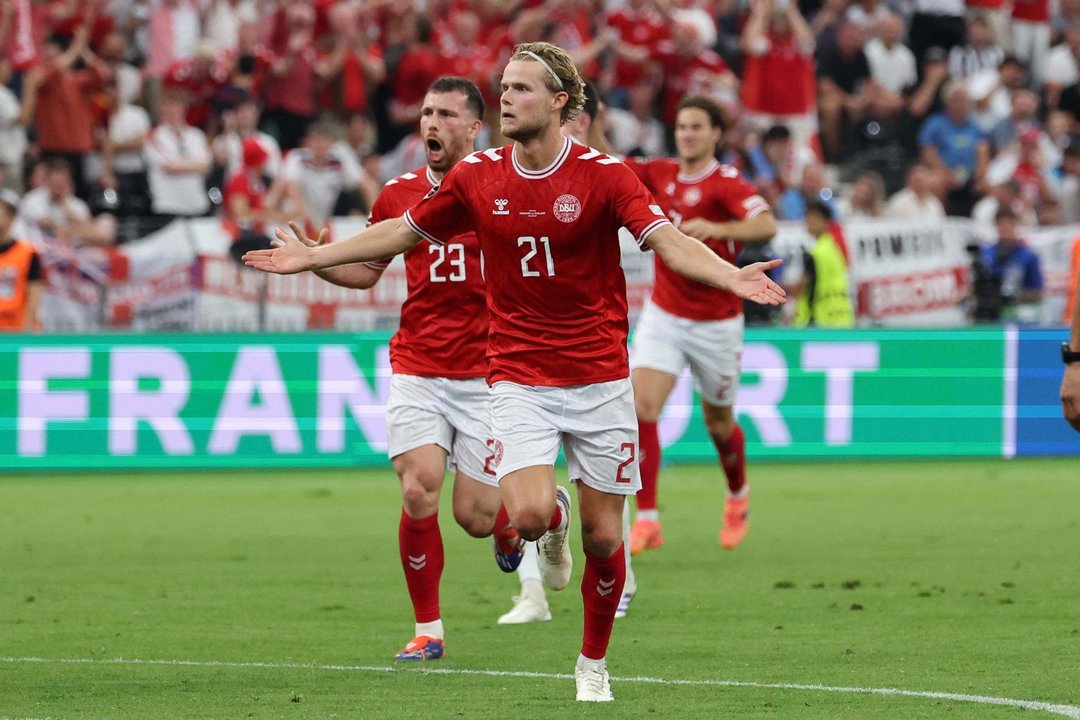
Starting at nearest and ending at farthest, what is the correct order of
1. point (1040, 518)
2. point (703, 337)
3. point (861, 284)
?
point (703, 337) < point (1040, 518) < point (861, 284)

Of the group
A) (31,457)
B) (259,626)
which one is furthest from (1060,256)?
(259,626)

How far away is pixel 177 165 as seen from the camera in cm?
1947

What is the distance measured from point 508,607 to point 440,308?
2040 mm

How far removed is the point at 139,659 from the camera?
801 centimetres

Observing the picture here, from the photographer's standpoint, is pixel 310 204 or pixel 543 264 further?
pixel 310 204

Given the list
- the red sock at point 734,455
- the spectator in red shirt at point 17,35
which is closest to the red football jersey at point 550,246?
the red sock at point 734,455

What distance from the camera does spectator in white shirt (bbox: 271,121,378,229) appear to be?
19.4 m

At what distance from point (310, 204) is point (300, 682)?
12.5 meters

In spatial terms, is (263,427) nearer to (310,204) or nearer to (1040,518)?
(310,204)

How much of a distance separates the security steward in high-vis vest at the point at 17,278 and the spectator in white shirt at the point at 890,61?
1174 centimetres

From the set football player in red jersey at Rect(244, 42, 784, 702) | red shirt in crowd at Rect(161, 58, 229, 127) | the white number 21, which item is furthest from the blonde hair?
red shirt in crowd at Rect(161, 58, 229, 127)

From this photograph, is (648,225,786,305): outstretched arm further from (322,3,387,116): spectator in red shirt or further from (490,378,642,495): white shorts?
(322,3,387,116): spectator in red shirt

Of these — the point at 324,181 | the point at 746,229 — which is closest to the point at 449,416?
the point at 746,229

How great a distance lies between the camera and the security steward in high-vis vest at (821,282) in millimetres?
18141
